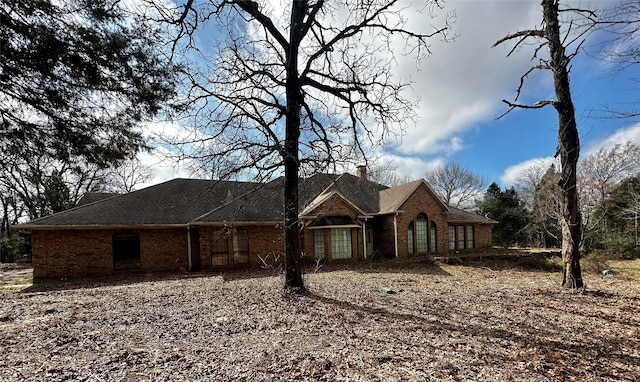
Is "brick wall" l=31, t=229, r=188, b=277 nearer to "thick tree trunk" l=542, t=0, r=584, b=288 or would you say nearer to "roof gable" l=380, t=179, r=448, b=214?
"roof gable" l=380, t=179, r=448, b=214

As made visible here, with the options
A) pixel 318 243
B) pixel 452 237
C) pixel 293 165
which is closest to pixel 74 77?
pixel 293 165

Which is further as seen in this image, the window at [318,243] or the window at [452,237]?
the window at [452,237]

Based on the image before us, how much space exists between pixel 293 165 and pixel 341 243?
33.8 ft

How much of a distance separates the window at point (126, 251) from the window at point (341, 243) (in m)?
9.96

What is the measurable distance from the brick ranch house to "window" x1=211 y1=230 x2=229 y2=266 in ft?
0.16

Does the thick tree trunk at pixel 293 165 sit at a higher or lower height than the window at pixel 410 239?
higher

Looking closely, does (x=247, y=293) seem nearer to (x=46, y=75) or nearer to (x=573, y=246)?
(x=46, y=75)

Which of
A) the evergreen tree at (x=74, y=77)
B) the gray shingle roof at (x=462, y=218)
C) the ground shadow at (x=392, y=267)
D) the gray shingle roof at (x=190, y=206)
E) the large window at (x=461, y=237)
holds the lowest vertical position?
the ground shadow at (x=392, y=267)

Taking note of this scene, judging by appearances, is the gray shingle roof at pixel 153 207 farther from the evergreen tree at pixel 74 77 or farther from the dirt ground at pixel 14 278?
the evergreen tree at pixel 74 77

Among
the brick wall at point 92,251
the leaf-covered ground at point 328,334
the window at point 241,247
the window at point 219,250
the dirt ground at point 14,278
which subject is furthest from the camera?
the window at point 241,247

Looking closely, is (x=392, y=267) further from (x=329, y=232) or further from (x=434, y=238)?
(x=434, y=238)

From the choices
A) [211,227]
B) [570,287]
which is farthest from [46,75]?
[570,287]

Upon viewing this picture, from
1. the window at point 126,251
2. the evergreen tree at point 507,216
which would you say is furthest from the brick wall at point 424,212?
the window at point 126,251

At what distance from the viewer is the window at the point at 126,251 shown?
15016 mm
